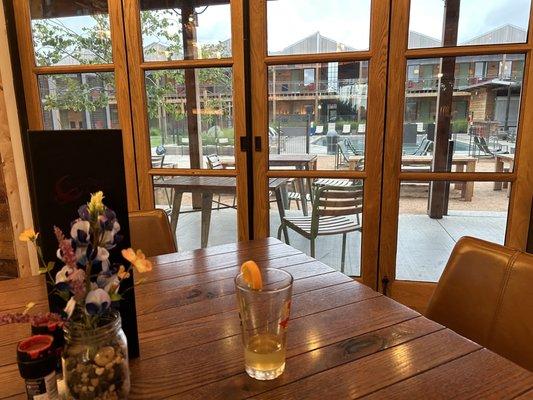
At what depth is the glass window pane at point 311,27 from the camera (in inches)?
89.4

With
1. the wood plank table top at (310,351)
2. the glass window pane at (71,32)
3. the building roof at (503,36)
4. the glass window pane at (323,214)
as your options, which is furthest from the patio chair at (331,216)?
the glass window pane at (71,32)

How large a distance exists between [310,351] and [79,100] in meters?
2.42

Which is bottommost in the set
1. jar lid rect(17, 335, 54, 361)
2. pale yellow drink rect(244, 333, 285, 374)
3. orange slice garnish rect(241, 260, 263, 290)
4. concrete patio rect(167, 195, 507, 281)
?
concrete patio rect(167, 195, 507, 281)

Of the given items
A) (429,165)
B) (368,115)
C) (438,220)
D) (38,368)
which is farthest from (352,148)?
(38,368)

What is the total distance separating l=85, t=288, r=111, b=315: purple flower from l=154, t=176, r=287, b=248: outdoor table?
1.88 metres

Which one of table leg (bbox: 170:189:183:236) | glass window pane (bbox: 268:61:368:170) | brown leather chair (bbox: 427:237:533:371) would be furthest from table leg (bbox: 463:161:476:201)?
table leg (bbox: 170:189:183:236)

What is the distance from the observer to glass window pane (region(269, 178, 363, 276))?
8.04 feet

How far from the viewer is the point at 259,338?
32.1 inches

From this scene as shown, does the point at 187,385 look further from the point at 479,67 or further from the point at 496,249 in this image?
the point at 479,67

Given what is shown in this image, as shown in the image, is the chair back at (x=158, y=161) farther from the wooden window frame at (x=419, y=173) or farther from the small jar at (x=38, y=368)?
the small jar at (x=38, y=368)

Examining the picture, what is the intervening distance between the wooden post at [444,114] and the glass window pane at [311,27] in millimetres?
472

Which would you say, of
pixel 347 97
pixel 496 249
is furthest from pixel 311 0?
pixel 496 249

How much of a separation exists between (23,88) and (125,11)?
869 millimetres

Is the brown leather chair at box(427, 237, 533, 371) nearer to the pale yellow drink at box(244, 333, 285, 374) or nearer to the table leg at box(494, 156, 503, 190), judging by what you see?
the pale yellow drink at box(244, 333, 285, 374)
